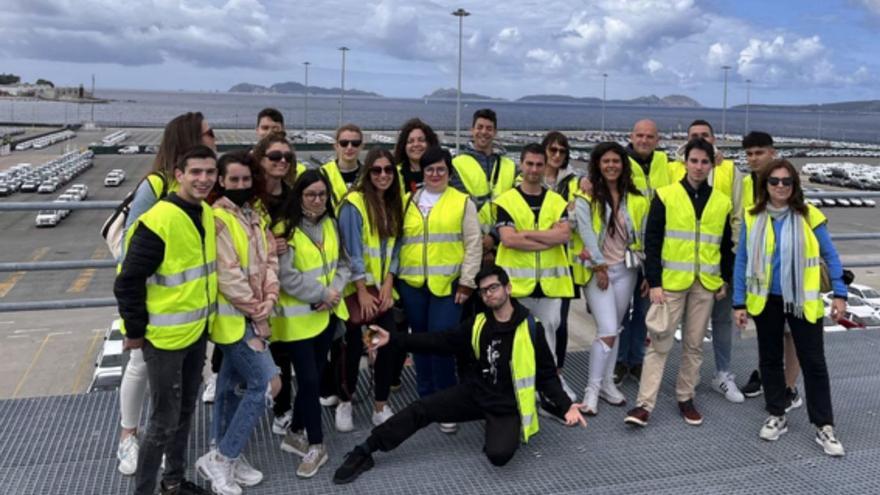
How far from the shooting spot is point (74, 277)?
88.9ft

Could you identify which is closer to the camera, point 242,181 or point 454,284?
point 242,181

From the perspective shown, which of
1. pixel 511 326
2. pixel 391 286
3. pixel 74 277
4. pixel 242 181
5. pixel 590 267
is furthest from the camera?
pixel 74 277

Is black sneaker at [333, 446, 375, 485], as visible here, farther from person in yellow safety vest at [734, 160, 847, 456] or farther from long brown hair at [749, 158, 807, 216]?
long brown hair at [749, 158, 807, 216]

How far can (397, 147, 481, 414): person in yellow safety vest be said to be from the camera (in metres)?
3.89

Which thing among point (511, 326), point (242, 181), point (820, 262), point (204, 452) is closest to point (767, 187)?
point (820, 262)

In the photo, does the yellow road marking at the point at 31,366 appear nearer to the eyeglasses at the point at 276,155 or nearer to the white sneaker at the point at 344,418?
the white sneaker at the point at 344,418

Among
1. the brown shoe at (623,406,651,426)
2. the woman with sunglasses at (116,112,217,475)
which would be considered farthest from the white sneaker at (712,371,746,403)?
the woman with sunglasses at (116,112,217,475)

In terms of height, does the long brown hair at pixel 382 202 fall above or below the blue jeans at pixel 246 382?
above

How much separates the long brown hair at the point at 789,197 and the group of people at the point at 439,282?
16 mm

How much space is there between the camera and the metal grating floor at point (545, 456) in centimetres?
332

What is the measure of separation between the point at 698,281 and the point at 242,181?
272 centimetres

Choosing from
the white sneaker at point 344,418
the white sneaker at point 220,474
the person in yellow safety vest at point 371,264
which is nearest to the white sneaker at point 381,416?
the person in yellow safety vest at point 371,264

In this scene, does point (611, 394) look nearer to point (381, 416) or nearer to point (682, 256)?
point (682, 256)

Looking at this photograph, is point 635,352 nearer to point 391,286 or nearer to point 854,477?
point 854,477
